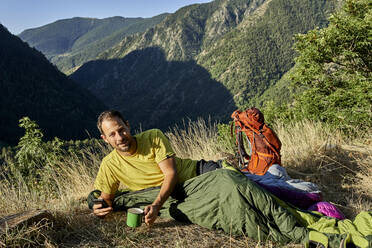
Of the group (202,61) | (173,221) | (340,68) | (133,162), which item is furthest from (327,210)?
(202,61)

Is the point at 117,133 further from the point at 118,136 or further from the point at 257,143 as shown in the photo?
the point at 257,143

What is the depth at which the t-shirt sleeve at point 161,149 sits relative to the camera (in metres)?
2.12

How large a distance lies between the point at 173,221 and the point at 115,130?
2.88ft

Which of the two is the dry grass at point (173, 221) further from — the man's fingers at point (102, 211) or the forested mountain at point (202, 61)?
the forested mountain at point (202, 61)

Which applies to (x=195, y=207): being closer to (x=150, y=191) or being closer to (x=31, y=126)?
(x=150, y=191)

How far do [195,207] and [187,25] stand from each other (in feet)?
609

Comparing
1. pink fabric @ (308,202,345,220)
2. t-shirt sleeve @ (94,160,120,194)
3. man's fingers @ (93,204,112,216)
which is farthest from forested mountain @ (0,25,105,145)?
pink fabric @ (308,202,345,220)

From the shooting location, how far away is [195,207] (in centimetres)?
205

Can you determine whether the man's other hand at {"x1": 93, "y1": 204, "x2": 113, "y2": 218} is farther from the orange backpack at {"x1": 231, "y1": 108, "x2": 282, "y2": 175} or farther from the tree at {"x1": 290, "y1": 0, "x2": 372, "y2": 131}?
the tree at {"x1": 290, "y1": 0, "x2": 372, "y2": 131}

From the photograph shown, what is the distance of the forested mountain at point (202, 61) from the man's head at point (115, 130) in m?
72.1

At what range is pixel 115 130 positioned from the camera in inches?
81.6

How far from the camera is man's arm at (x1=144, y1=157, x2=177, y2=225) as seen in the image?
190 centimetres

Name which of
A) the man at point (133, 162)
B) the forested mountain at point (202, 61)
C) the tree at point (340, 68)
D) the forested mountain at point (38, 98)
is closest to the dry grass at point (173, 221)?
the man at point (133, 162)

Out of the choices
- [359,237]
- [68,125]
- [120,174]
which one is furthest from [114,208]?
[68,125]
